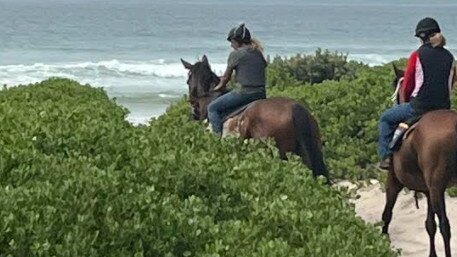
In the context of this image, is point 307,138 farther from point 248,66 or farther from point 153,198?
Result: point 153,198

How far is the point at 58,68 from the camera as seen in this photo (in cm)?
4331

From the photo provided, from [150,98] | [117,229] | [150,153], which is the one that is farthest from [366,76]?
[150,98]

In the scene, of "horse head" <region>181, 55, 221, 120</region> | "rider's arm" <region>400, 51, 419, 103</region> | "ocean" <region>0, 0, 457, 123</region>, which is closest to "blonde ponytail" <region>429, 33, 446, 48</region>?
"rider's arm" <region>400, 51, 419, 103</region>

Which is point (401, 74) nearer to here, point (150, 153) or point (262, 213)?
point (150, 153)

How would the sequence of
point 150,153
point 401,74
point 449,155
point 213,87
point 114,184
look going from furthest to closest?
point 213,87, point 401,74, point 449,155, point 150,153, point 114,184

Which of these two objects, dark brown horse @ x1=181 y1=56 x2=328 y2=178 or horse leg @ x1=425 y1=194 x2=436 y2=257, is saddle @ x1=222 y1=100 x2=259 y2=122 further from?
horse leg @ x1=425 y1=194 x2=436 y2=257

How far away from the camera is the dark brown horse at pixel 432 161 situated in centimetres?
982

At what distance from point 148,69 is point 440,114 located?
35.2m

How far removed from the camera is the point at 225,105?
41.1 ft

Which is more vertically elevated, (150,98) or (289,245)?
(289,245)

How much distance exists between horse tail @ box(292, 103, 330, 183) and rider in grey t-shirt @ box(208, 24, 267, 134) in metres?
1.29

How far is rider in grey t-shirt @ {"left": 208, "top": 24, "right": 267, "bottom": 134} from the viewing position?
12.5 m

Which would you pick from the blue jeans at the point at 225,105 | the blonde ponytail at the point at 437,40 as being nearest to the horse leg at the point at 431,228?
the blonde ponytail at the point at 437,40

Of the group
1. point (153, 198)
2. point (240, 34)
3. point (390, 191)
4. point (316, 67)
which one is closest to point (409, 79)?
point (390, 191)
